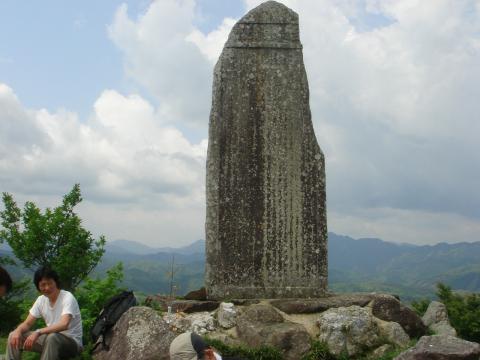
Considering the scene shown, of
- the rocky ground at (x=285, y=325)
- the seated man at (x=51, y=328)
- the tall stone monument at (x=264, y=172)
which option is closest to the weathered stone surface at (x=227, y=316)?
the rocky ground at (x=285, y=325)

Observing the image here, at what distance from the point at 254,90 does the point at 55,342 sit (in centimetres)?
458

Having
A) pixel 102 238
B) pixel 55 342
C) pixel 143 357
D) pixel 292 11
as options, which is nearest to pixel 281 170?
pixel 292 11

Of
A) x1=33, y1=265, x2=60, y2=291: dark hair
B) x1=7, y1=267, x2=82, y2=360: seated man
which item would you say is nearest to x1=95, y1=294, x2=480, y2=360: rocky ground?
x1=7, y1=267, x2=82, y2=360: seated man

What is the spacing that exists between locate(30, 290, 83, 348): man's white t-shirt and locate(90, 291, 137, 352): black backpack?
0.55 m

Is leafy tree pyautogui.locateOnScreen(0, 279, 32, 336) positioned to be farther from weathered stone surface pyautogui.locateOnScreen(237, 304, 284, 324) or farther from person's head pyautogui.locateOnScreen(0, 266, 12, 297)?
A: person's head pyautogui.locateOnScreen(0, 266, 12, 297)

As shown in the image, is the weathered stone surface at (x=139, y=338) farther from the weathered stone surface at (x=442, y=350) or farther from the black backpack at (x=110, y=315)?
the weathered stone surface at (x=442, y=350)

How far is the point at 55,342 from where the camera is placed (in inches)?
222

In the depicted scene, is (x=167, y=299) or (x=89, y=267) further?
(x=89, y=267)

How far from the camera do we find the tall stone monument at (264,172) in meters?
7.76

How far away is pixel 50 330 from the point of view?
18.4ft

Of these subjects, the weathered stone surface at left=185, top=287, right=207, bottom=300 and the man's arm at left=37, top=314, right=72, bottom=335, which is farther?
the weathered stone surface at left=185, top=287, right=207, bottom=300

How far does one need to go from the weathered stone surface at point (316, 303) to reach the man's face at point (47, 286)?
3086 millimetres

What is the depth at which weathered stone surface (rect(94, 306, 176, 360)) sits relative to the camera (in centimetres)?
581

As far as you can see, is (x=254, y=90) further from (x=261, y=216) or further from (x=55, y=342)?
(x=55, y=342)
